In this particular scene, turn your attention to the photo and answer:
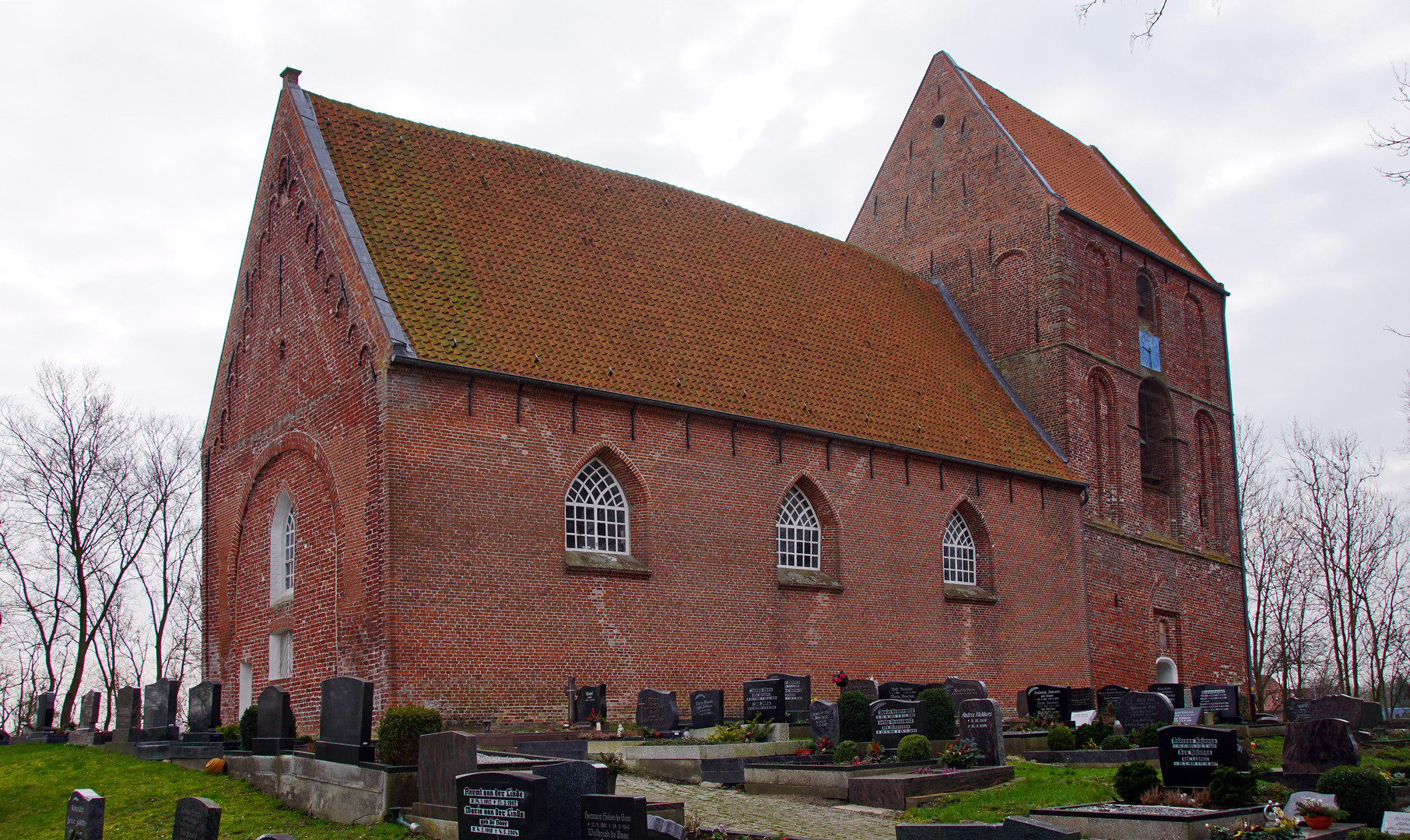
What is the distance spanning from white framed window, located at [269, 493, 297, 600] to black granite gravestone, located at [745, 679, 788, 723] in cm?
737

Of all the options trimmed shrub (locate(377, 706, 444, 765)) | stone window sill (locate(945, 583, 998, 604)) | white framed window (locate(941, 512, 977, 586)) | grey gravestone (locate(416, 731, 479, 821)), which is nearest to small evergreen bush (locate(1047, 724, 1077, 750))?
stone window sill (locate(945, 583, 998, 604))

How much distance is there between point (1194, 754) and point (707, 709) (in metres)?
6.51

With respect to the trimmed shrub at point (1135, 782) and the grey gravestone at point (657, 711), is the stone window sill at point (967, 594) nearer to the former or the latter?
the grey gravestone at point (657, 711)

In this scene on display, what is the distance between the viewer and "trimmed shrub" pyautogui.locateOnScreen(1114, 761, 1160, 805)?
32.5ft

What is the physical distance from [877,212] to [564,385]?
15.3 metres

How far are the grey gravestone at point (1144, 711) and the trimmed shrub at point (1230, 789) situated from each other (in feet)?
21.6

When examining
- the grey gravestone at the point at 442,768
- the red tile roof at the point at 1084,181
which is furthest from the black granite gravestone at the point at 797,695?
the red tile roof at the point at 1084,181

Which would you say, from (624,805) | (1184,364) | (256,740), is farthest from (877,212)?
(624,805)

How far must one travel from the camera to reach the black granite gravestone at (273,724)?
1247 centimetres

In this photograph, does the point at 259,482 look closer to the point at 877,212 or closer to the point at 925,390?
the point at 925,390

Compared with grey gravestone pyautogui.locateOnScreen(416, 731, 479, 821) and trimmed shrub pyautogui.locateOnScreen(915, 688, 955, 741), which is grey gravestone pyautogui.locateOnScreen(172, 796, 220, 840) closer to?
grey gravestone pyautogui.locateOnScreen(416, 731, 479, 821)

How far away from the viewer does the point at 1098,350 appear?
2575cm

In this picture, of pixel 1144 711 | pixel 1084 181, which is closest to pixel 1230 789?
pixel 1144 711

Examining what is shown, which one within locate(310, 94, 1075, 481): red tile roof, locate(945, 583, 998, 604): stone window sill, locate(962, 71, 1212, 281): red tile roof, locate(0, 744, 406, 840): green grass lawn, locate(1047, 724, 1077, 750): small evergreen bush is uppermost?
locate(962, 71, 1212, 281): red tile roof
